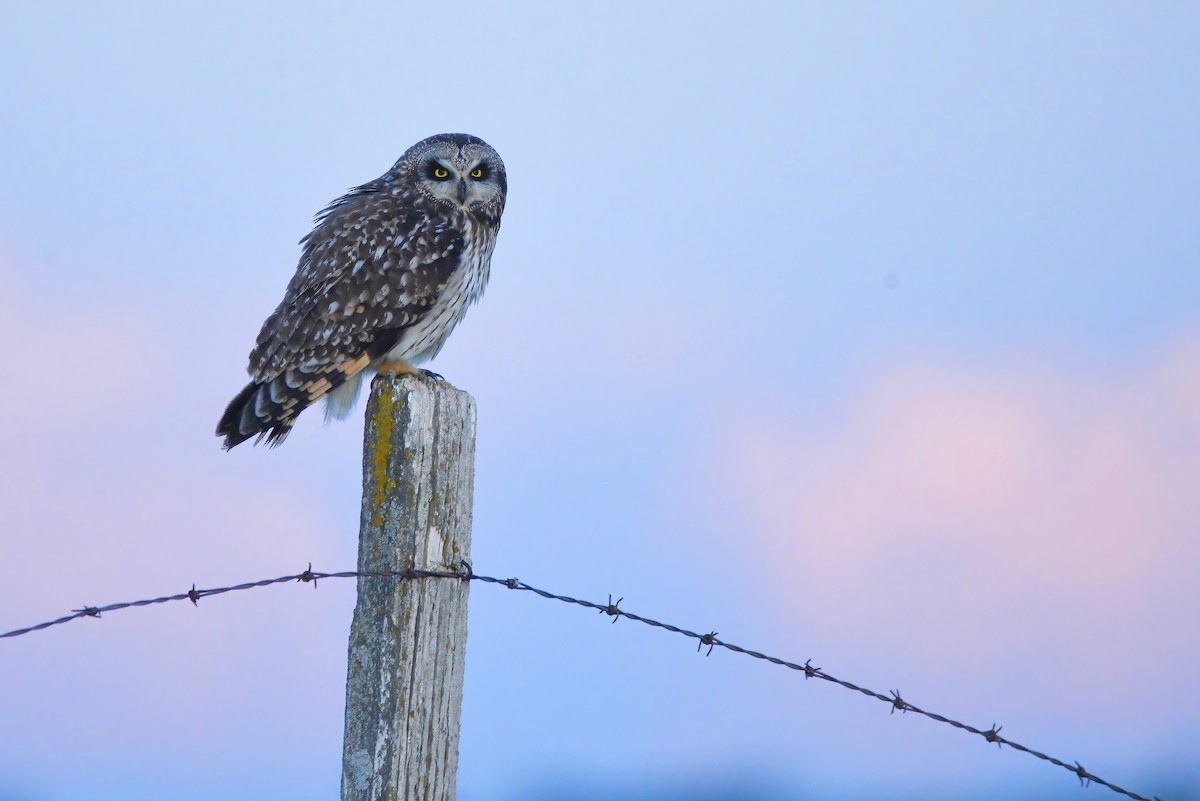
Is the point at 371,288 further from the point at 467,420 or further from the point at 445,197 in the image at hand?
the point at 467,420

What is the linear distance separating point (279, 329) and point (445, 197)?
133cm

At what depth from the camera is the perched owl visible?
606cm

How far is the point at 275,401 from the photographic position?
6004 mm

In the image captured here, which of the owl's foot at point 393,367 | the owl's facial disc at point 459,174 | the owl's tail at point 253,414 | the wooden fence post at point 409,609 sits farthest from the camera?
the owl's facial disc at point 459,174

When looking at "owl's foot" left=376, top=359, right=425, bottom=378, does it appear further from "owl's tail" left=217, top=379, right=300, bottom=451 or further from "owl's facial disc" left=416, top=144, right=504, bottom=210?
"owl's facial disc" left=416, top=144, right=504, bottom=210

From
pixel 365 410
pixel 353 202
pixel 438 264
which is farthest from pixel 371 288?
pixel 365 410

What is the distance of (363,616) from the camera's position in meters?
3.74

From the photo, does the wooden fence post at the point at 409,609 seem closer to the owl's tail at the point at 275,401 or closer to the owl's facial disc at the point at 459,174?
the owl's tail at the point at 275,401

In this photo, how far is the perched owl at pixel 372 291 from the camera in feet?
19.9

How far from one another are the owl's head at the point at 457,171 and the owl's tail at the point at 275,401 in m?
1.40

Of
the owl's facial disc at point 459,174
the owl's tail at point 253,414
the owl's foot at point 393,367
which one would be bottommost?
the owl's tail at point 253,414

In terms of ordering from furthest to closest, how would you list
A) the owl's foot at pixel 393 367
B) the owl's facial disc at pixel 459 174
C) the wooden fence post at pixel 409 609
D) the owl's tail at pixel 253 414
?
the owl's facial disc at pixel 459 174 → the owl's foot at pixel 393 367 → the owl's tail at pixel 253 414 → the wooden fence post at pixel 409 609

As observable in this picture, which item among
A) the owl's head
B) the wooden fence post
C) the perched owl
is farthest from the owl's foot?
the wooden fence post

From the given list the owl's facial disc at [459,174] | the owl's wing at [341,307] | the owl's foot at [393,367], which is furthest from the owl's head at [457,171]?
the owl's foot at [393,367]
